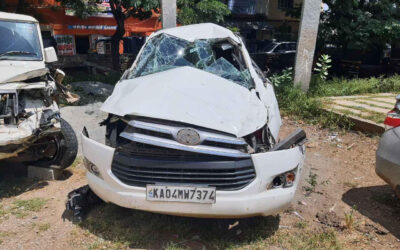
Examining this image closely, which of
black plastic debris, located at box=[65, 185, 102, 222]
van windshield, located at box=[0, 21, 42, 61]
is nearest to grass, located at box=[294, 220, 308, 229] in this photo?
black plastic debris, located at box=[65, 185, 102, 222]

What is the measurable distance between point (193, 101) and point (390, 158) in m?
1.86

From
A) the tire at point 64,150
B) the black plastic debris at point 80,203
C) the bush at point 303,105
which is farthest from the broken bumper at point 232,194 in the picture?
the bush at point 303,105

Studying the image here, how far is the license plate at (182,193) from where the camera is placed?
258 centimetres

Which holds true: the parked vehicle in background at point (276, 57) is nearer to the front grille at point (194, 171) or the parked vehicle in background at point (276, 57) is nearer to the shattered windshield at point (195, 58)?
the shattered windshield at point (195, 58)

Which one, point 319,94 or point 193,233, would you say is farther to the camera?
point 319,94

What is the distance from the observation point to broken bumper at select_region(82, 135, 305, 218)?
8.55 ft

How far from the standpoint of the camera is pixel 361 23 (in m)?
10.1

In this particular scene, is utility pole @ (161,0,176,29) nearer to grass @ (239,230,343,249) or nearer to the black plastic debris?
the black plastic debris

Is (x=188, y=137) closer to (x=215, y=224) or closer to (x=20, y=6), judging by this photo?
(x=215, y=224)

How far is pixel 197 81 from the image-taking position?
3.44 metres

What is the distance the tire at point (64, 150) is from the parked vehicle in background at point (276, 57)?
35.4 feet

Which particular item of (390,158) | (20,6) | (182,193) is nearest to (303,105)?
(390,158)

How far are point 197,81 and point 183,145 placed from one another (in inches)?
40.4

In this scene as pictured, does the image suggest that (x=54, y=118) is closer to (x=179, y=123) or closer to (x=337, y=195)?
(x=179, y=123)
